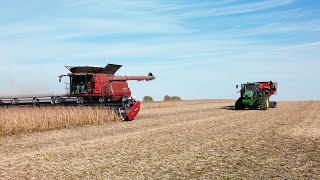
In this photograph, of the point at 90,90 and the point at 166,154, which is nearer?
the point at 166,154

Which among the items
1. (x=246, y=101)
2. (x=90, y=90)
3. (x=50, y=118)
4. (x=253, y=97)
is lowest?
(x=50, y=118)

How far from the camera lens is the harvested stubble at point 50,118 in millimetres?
16078

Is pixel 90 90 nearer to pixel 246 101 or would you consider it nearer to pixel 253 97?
pixel 246 101

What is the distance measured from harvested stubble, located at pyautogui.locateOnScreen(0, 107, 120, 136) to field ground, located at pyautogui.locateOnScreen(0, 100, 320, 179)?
1030 millimetres

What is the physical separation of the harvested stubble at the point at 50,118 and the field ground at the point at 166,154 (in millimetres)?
1030

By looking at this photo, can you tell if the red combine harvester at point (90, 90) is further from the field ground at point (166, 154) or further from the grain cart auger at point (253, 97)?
the grain cart auger at point (253, 97)

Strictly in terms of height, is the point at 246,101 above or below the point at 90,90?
below

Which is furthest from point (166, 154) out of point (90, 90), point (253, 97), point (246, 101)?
point (253, 97)

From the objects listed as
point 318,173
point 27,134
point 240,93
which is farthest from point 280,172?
point 240,93

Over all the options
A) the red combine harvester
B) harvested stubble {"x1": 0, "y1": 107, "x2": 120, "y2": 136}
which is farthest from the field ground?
the red combine harvester

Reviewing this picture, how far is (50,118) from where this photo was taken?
1780 cm

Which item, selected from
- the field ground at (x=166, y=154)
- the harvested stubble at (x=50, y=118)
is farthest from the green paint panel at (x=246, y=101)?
the field ground at (x=166, y=154)

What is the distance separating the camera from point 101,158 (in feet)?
32.2

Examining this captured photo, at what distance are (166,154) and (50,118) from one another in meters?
9.17
